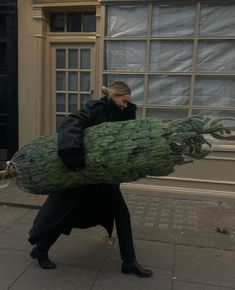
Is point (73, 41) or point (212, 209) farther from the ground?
point (73, 41)

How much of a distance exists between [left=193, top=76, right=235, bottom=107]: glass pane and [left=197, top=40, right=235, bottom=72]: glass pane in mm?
152

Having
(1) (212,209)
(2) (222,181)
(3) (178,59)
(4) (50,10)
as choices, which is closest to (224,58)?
(3) (178,59)

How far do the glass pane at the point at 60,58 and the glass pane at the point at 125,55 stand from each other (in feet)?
2.93

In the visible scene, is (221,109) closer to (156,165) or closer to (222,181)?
(222,181)

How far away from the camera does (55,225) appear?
12.0ft

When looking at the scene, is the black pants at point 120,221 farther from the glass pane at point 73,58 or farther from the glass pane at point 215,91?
the glass pane at point 73,58

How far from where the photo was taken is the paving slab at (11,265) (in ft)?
11.9

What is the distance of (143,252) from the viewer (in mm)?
4320

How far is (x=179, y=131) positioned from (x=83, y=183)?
0.86 m

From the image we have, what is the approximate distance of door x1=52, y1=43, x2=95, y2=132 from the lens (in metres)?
6.87

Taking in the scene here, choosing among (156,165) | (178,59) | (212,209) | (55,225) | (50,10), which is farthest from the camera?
(50,10)

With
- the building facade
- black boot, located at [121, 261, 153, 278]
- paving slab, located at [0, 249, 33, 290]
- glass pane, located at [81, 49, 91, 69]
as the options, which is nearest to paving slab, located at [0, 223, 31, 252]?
paving slab, located at [0, 249, 33, 290]

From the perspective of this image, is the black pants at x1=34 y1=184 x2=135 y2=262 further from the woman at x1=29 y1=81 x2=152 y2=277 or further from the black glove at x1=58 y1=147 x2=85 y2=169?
the black glove at x1=58 y1=147 x2=85 y2=169

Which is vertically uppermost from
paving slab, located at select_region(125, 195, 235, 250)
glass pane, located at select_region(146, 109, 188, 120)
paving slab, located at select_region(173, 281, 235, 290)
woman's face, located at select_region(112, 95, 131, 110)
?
woman's face, located at select_region(112, 95, 131, 110)
